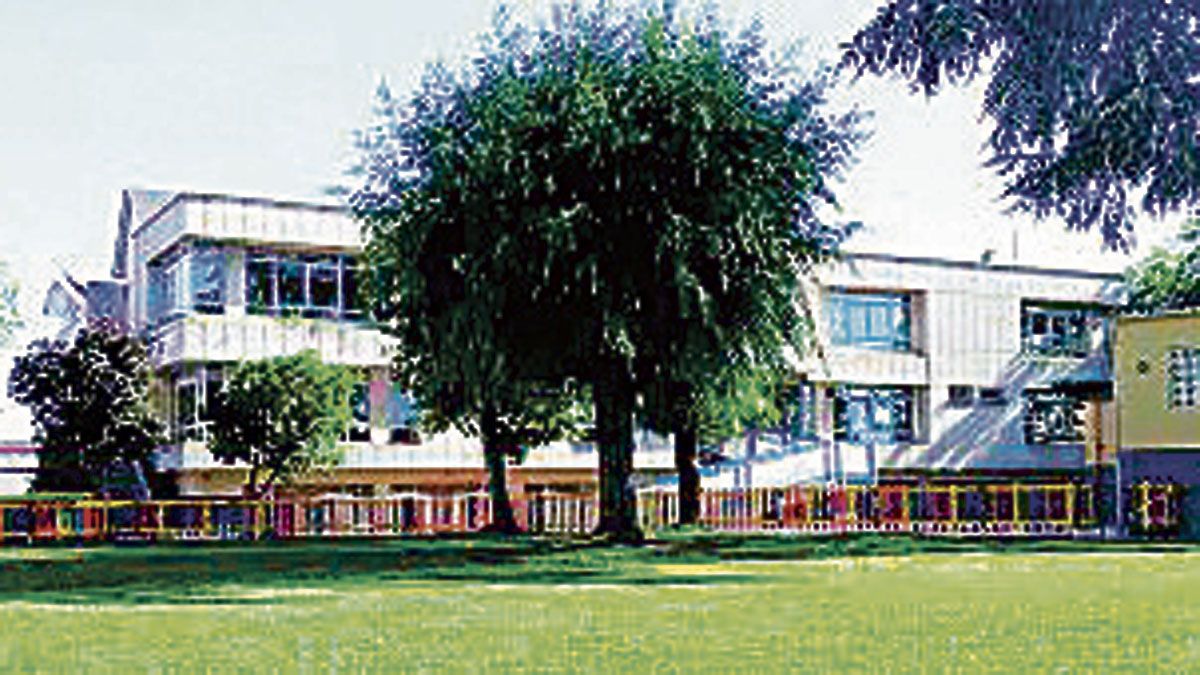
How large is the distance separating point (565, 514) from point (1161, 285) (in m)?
35.1

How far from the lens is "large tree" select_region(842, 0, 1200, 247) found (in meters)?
16.5

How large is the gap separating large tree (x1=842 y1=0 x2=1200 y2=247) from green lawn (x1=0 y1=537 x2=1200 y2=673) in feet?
13.4

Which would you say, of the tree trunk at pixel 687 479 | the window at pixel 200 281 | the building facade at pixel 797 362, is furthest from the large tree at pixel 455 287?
the window at pixel 200 281

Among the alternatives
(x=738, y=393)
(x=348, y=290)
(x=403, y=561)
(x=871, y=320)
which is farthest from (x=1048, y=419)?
(x=403, y=561)

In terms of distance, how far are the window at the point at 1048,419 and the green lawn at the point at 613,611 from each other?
4173 cm

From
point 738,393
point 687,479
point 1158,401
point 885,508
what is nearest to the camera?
point 738,393

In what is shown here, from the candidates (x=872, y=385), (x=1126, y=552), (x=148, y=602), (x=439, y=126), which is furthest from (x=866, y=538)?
(x=872, y=385)

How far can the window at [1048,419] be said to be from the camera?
2872 inches

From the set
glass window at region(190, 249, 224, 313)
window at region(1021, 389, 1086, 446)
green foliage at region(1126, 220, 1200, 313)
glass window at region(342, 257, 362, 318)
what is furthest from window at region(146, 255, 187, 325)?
green foliage at region(1126, 220, 1200, 313)

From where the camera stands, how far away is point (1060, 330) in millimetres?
74688

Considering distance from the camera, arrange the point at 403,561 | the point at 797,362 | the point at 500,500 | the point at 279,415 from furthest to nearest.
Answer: the point at 797,362
the point at 279,415
the point at 500,500
the point at 403,561

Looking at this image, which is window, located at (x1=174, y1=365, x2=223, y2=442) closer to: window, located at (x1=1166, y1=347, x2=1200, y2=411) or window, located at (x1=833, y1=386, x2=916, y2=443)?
window, located at (x1=1166, y1=347, x2=1200, y2=411)

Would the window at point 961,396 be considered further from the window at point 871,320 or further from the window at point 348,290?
the window at point 348,290

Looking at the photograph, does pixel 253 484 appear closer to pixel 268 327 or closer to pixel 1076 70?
pixel 268 327
